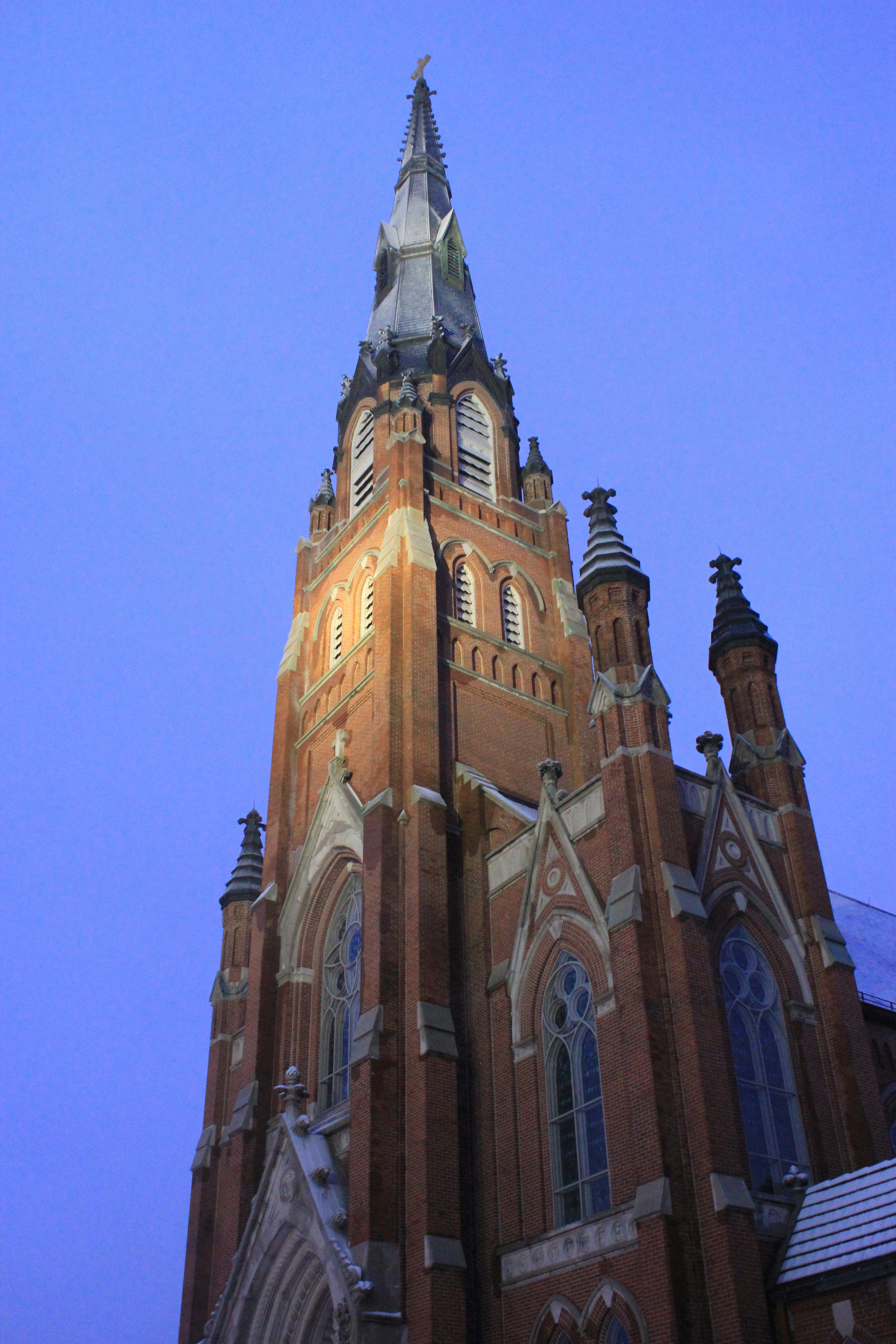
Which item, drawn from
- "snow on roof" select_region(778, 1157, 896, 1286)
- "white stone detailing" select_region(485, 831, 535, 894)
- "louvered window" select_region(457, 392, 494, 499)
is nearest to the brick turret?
"white stone detailing" select_region(485, 831, 535, 894)

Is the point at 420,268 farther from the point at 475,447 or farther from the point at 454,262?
the point at 475,447

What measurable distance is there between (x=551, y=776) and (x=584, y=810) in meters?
1.27

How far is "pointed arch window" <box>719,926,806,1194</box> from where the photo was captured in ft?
65.5

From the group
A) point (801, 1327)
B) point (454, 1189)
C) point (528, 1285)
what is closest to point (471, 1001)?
point (454, 1189)

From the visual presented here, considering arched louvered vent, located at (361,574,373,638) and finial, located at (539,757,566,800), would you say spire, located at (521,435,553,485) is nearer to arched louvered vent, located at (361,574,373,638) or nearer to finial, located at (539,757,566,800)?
arched louvered vent, located at (361,574,373,638)

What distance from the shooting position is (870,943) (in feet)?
111

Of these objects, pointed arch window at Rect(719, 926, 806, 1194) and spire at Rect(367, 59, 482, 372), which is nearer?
pointed arch window at Rect(719, 926, 806, 1194)

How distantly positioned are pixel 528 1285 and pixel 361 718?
1360 centimetres

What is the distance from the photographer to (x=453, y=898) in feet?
83.0

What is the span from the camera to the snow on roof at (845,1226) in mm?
16734

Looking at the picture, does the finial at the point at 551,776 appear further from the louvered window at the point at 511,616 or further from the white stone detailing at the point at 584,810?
the louvered window at the point at 511,616

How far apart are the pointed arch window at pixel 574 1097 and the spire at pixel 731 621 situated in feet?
A: 26.0

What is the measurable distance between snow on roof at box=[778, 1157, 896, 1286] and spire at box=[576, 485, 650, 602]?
1177 centimetres

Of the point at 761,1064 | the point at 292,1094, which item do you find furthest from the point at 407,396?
the point at 761,1064
